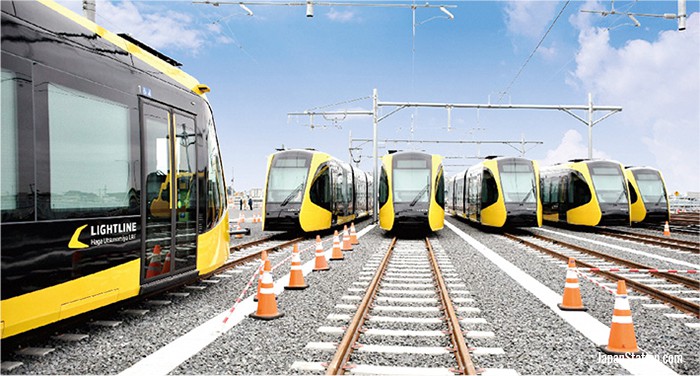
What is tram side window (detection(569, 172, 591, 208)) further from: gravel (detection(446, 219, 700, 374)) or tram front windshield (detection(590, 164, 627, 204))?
gravel (detection(446, 219, 700, 374))

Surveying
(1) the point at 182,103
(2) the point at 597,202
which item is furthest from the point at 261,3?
(2) the point at 597,202

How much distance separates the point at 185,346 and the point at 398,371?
238cm

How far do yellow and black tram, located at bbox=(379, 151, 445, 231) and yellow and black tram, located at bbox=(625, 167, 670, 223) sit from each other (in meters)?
11.7

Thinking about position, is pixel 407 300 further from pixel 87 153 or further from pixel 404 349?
pixel 87 153

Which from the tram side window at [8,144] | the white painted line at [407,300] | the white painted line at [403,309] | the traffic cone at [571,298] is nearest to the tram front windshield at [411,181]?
the white painted line at [407,300]

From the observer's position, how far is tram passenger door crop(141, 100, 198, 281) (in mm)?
6832

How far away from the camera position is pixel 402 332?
6152 millimetres

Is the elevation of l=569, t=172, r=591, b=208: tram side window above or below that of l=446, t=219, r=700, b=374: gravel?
above

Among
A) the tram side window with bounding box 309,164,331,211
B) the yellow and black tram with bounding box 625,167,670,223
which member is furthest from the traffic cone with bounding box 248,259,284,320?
the yellow and black tram with bounding box 625,167,670,223

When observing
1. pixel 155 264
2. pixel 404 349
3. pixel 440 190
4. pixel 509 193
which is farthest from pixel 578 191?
pixel 155 264

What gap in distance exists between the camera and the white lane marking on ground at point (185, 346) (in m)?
5.00

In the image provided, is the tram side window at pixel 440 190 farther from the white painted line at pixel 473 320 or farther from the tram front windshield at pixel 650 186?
the white painted line at pixel 473 320

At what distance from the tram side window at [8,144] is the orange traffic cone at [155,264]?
7.35 feet

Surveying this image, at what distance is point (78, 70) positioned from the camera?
571 cm
